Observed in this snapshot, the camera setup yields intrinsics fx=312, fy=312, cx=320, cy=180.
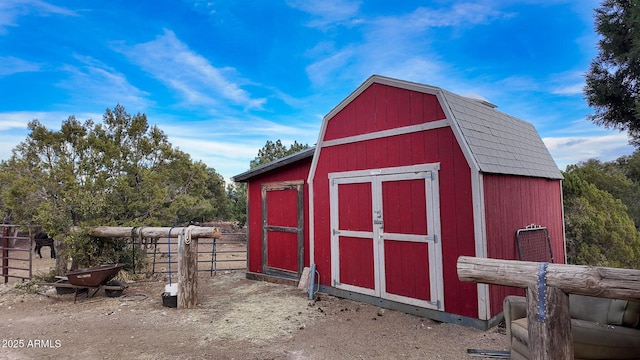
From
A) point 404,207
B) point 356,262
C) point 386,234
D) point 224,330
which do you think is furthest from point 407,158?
point 224,330

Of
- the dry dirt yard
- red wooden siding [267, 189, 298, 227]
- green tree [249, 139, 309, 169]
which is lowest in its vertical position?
the dry dirt yard

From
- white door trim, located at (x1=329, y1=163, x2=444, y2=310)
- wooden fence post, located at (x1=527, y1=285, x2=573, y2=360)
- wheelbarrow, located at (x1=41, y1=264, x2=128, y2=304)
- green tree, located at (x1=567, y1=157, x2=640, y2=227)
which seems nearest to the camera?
wooden fence post, located at (x1=527, y1=285, x2=573, y2=360)

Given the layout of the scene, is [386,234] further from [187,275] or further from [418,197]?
[187,275]

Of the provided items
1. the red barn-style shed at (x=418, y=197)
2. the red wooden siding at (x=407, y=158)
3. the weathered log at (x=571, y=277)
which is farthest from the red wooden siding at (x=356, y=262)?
the weathered log at (x=571, y=277)

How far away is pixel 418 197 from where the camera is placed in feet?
14.4

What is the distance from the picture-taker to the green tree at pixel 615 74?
3498mm

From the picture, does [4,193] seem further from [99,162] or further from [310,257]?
[310,257]

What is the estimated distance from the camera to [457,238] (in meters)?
4.00

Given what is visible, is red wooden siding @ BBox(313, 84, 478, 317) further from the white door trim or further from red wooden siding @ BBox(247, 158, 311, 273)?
red wooden siding @ BBox(247, 158, 311, 273)

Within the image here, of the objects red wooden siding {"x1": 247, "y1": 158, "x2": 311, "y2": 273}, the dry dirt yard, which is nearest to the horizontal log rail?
the dry dirt yard

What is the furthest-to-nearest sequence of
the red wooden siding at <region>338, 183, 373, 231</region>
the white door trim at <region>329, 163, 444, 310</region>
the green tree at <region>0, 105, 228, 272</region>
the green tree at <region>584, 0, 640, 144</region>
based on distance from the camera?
1. the green tree at <region>0, 105, 228, 272</region>
2. the red wooden siding at <region>338, 183, 373, 231</region>
3. the white door trim at <region>329, 163, 444, 310</region>
4. the green tree at <region>584, 0, 640, 144</region>

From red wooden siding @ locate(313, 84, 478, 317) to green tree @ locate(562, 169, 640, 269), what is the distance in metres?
6.60

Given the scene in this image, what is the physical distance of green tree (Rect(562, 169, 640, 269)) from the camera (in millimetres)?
8289

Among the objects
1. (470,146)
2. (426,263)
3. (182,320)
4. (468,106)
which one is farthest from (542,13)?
(182,320)
